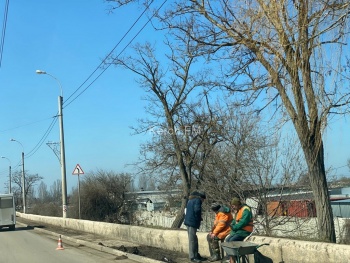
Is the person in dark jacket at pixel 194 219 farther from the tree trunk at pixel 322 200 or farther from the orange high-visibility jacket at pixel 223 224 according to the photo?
the tree trunk at pixel 322 200

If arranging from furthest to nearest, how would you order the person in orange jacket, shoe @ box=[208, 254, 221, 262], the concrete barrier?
shoe @ box=[208, 254, 221, 262]
the person in orange jacket
the concrete barrier

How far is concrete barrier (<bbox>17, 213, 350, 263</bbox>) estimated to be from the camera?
698cm

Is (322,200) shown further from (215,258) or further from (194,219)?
(194,219)

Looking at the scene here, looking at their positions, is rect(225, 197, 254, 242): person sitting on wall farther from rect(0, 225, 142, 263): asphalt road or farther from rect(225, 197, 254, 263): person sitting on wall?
rect(0, 225, 142, 263): asphalt road

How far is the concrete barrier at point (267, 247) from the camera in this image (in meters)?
6.98

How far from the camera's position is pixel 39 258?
43.3ft

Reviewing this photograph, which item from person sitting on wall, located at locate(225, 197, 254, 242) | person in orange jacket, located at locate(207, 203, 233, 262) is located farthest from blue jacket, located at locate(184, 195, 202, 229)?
person sitting on wall, located at locate(225, 197, 254, 242)

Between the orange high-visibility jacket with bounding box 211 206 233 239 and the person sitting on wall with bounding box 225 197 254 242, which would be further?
the orange high-visibility jacket with bounding box 211 206 233 239

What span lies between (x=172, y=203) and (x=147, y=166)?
23.0 feet

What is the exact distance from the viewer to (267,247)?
27.4ft

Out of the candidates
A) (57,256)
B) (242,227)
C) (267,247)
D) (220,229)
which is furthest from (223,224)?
(57,256)

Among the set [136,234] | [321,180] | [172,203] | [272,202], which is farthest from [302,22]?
[172,203]

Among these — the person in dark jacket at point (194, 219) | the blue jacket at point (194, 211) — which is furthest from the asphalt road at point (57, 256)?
the blue jacket at point (194, 211)

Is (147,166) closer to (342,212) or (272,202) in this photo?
(272,202)
